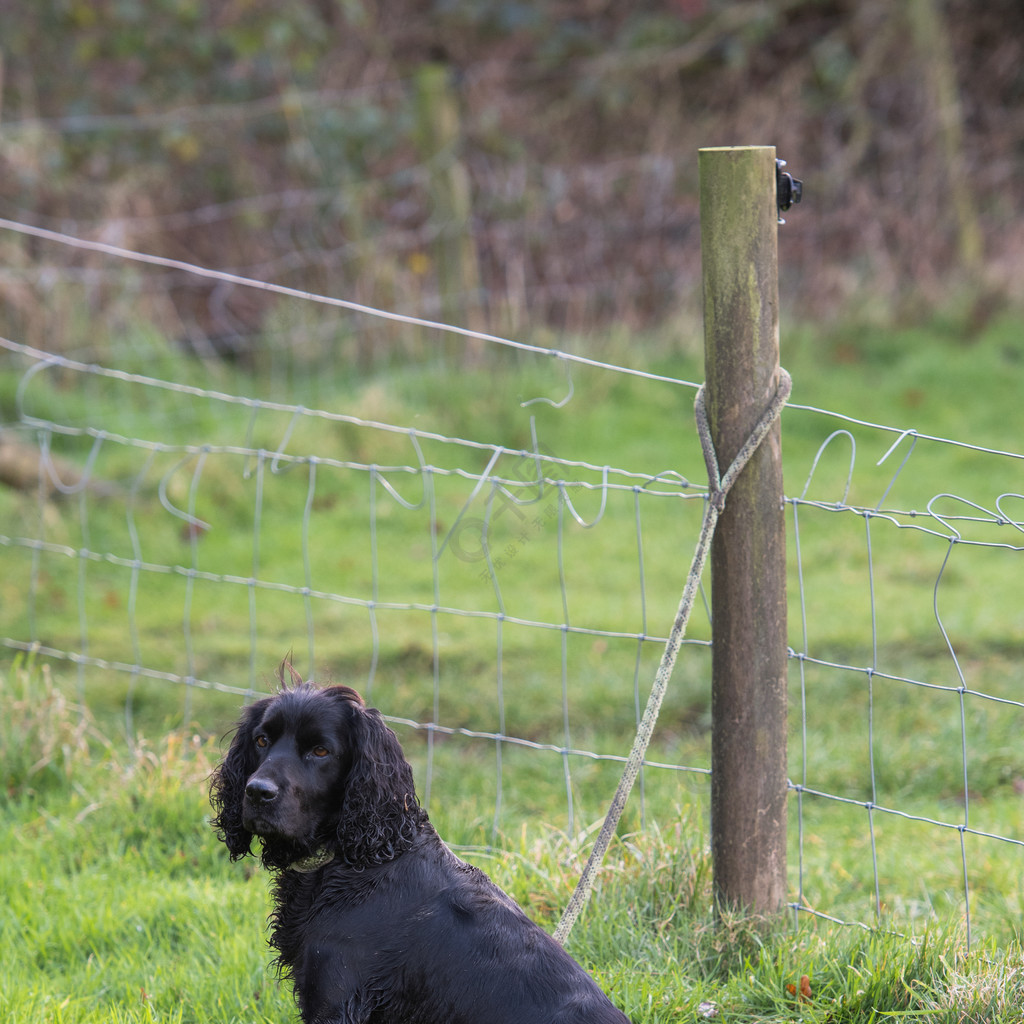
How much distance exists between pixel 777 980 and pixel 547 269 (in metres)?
7.64

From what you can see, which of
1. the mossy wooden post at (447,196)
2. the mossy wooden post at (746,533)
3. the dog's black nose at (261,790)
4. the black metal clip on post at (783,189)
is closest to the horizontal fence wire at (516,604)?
the mossy wooden post at (746,533)

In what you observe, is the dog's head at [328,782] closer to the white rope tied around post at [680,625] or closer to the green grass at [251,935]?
the white rope tied around post at [680,625]

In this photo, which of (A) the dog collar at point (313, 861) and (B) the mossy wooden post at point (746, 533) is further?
(B) the mossy wooden post at point (746, 533)

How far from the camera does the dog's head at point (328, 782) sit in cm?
246

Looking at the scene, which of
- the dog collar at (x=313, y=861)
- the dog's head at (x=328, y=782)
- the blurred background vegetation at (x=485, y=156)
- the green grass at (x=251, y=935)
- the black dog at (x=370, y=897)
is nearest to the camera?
the black dog at (x=370, y=897)

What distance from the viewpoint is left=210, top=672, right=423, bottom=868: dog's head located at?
2.46 meters

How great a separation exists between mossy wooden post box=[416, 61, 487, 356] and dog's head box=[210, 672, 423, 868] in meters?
6.63

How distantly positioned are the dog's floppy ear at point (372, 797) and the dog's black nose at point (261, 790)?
16cm

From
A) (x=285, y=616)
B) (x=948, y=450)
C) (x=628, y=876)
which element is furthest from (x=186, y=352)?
(x=628, y=876)

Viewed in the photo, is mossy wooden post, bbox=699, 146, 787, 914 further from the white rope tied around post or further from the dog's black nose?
the dog's black nose

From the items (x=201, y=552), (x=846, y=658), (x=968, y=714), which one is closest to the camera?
(x=968, y=714)

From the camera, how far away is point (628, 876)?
126 inches

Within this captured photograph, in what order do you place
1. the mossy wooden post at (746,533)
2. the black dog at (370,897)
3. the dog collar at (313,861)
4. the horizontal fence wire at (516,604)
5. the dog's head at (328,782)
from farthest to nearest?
the horizontal fence wire at (516,604), the mossy wooden post at (746,533), the dog collar at (313,861), the dog's head at (328,782), the black dog at (370,897)

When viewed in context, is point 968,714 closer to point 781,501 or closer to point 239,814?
point 781,501
